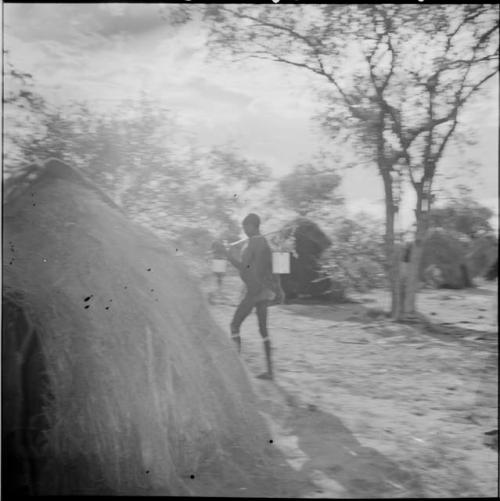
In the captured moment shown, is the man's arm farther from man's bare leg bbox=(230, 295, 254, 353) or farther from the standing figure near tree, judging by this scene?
man's bare leg bbox=(230, 295, 254, 353)

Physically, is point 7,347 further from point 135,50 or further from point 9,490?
point 135,50

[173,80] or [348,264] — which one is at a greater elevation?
[173,80]

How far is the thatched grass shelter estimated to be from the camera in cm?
248

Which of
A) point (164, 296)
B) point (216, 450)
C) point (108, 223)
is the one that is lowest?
point (216, 450)

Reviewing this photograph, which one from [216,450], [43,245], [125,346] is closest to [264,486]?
[216,450]

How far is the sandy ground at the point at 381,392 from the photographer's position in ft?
7.93

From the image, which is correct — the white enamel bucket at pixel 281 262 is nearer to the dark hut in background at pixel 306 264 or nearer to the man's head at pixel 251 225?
the dark hut in background at pixel 306 264

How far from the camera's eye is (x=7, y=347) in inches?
102

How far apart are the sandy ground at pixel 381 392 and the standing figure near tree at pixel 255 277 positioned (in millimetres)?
46

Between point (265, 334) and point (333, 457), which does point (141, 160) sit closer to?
point (265, 334)

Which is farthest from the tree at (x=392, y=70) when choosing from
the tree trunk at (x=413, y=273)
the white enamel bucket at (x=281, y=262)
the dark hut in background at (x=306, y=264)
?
the white enamel bucket at (x=281, y=262)

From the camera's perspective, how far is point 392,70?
2.65 m

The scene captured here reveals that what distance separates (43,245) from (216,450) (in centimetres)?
141

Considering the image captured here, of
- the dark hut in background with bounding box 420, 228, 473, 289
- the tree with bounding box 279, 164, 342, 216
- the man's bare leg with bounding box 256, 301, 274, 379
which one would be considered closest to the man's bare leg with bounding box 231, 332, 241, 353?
the man's bare leg with bounding box 256, 301, 274, 379
